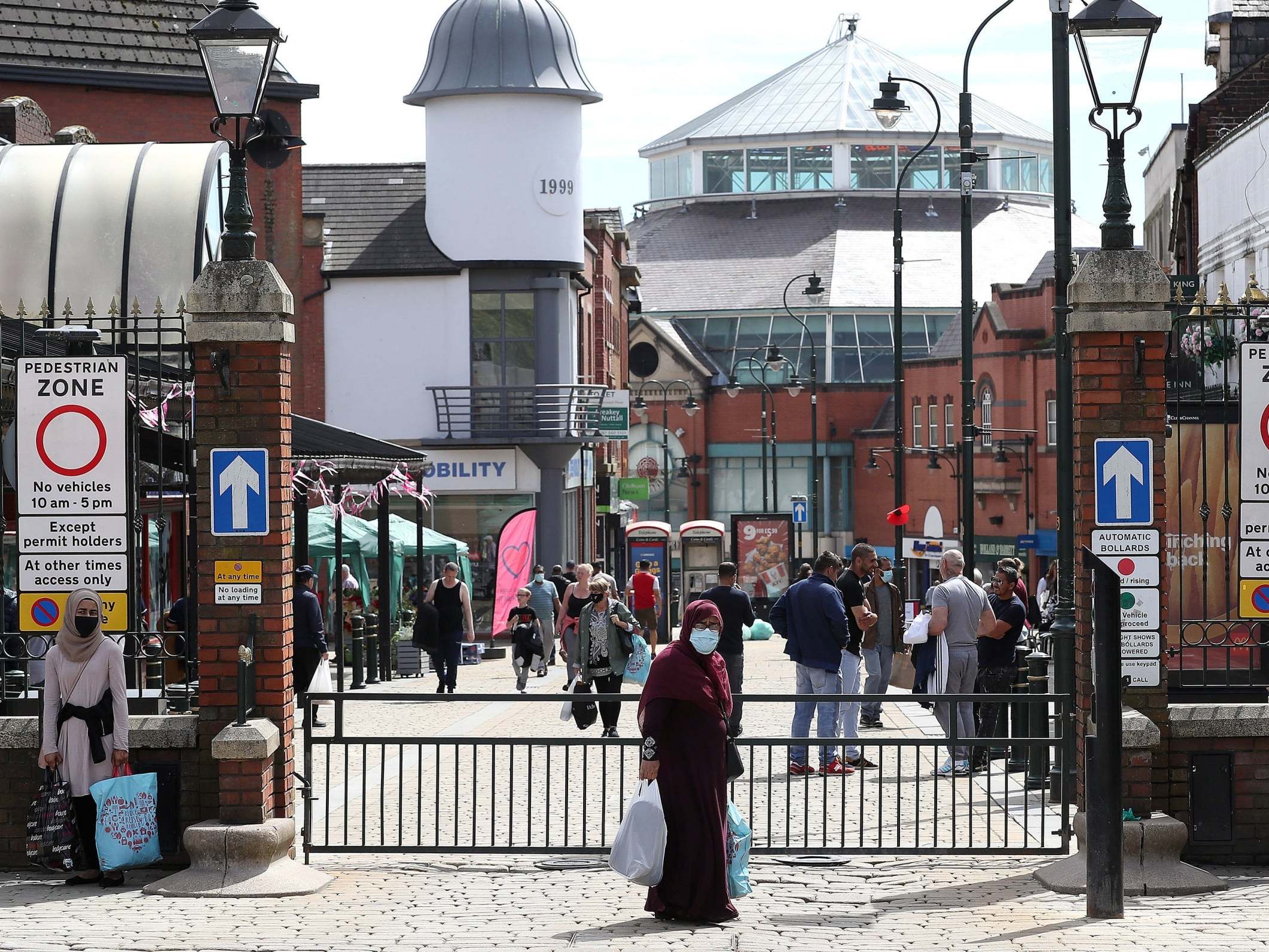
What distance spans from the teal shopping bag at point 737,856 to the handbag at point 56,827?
352 cm

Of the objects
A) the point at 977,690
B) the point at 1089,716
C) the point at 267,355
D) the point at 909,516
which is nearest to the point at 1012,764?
the point at 977,690

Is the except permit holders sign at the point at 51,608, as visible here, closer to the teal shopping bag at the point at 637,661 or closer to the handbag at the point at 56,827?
the handbag at the point at 56,827

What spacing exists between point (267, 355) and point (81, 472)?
127cm

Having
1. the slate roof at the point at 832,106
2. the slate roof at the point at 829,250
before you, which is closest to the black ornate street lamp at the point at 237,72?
the slate roof at the point at 829,250

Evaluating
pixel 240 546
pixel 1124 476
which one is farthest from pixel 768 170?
pixel 240 546

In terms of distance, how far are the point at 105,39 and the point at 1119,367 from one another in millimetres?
25069

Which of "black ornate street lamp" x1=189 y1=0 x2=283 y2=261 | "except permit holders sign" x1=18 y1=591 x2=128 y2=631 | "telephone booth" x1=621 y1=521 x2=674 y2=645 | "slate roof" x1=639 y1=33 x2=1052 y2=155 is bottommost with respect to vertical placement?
"except permit holders sign" x1=18 y1=591 x2=128 y2=631

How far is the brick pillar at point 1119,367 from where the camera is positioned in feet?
31.7

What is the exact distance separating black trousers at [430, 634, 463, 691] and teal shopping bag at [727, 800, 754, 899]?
12.6 metres

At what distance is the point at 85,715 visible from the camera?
962 cm

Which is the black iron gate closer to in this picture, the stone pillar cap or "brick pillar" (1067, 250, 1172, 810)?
the stone pillar cap

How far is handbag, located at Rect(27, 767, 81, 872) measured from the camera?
31.5 ft

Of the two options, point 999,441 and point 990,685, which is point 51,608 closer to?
point 990,685

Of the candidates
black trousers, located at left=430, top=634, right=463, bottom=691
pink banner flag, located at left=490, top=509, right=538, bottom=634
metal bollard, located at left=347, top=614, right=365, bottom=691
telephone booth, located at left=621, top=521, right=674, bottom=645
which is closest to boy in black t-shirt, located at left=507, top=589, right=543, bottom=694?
black trousers, located at left=430, top=634, right=463, bottom=691
